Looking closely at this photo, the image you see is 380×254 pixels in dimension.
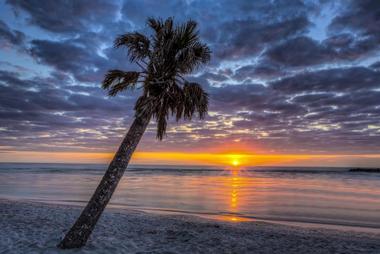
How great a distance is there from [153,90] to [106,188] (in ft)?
11.1

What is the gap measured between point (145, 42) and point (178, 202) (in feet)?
66.8

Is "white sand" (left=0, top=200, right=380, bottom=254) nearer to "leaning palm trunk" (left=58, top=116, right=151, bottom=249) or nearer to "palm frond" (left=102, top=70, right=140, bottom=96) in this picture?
"leaning palm trunk" (left=58, top=116, right=151, bottom=249)

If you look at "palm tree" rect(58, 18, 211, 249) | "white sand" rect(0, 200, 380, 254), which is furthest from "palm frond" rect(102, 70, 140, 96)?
"white sand" rect(0, 200, 380, 254)

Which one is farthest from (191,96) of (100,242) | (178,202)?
(178,202)

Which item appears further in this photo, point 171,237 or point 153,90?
point 171,237

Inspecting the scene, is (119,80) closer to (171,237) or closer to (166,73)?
(166,73)

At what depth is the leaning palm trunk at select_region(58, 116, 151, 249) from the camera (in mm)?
9680

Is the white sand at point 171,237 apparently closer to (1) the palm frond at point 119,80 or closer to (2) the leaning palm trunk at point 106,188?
(2) the leaning palm trunk at point 106,188

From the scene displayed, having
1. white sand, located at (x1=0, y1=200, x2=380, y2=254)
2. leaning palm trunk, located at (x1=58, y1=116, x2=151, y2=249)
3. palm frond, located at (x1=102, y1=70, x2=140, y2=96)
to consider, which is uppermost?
palm frond, located at (x1=102, y1=70, x2=140, y2=96)

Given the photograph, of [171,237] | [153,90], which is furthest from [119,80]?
[171,237]

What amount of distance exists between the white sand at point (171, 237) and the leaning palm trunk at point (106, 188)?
1.40 ft

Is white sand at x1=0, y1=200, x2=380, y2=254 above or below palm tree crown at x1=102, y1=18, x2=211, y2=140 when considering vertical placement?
below

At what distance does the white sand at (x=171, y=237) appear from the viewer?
10.8m

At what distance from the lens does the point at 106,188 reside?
31.7 ft
